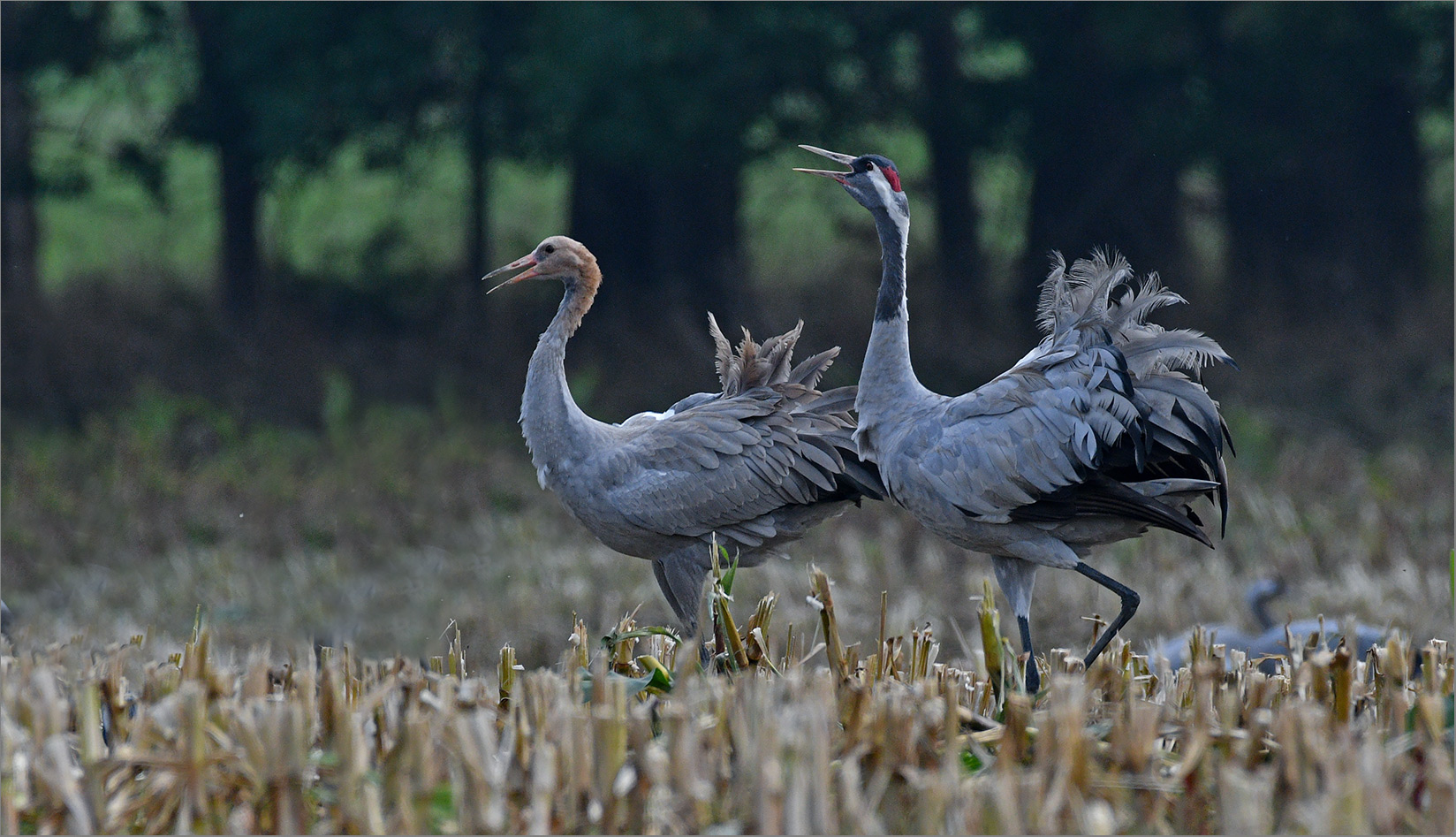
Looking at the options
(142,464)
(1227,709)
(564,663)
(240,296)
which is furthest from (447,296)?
(1227,709)

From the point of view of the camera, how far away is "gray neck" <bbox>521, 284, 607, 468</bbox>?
482 cm

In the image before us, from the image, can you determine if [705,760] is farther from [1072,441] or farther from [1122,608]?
[1122,608]

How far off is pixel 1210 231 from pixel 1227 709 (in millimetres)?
12329

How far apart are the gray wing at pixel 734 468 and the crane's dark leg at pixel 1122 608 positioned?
0.93 meters

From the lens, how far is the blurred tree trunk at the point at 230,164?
521 inches

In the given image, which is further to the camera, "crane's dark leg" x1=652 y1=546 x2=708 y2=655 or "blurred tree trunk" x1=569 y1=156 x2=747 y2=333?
"blurred tree trunk" x1=569 y1=156 x2=747 y2=333

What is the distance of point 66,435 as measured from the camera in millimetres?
12234

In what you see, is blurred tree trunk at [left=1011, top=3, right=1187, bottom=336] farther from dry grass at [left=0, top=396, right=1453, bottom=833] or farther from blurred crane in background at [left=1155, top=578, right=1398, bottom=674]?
dry grass at [left=0, top=396, right=1453, bottom=833]

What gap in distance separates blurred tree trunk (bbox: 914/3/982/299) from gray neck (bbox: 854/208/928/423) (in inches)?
343

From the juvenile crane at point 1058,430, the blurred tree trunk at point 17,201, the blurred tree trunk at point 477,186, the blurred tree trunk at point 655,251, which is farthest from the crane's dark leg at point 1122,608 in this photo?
the blurred tree trunk at point 17,201

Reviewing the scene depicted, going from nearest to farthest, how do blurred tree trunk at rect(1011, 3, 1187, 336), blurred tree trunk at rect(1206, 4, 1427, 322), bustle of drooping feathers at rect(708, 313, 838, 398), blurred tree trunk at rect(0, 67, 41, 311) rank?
bustle of drooping feathers at rect(708, 313, 838, 398), blurred tree trunk at rect(1206, 4, 1427, 322), blurred tree trunk at rect(1011, 3, 1187, 336), blurred tree trunk at rect(0, 67, 41, 311)

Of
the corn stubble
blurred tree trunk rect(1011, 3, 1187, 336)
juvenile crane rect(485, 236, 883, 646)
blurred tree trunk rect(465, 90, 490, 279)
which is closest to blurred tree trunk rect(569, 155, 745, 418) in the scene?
blurred tree trunk rect(465, 90, 490, 279)

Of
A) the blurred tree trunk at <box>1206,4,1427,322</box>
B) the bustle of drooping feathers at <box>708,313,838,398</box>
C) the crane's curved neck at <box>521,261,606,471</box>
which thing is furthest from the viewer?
the blurred tree trunk at <box>1206,4,1427,322</box>

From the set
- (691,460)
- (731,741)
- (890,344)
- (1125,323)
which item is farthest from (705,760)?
(691,460)
